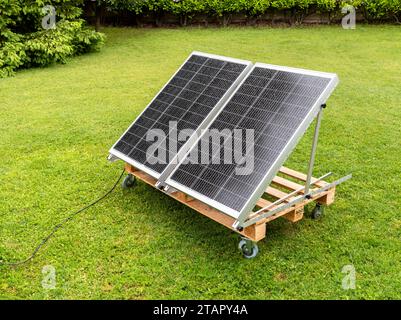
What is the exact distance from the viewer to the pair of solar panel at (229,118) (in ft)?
12.5

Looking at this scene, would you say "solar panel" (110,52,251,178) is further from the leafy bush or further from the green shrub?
the green shrub

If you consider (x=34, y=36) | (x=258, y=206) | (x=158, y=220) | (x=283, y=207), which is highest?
(x=34, y=36)

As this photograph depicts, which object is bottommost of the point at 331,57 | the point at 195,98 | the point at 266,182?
the point at 331,57

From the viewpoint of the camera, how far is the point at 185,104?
495 cm

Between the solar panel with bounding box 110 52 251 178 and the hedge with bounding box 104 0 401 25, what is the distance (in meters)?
11.7

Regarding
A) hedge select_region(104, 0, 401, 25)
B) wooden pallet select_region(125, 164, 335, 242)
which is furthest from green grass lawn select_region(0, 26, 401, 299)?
hedge select_region(104, 0, 401, 25)

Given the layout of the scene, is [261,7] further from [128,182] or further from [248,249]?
[248,249]

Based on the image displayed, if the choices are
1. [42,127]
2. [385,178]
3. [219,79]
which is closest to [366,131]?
[385,178]

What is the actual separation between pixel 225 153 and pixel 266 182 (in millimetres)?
587

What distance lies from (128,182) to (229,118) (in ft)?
5.54

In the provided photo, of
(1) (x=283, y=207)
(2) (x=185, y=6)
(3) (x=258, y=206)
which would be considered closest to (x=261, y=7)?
(2) (x=185, y=6)

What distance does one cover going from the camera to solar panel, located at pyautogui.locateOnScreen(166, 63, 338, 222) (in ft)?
12.4

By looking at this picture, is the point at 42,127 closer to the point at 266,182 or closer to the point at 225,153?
the point at 225,153

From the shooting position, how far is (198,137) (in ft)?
14.8
